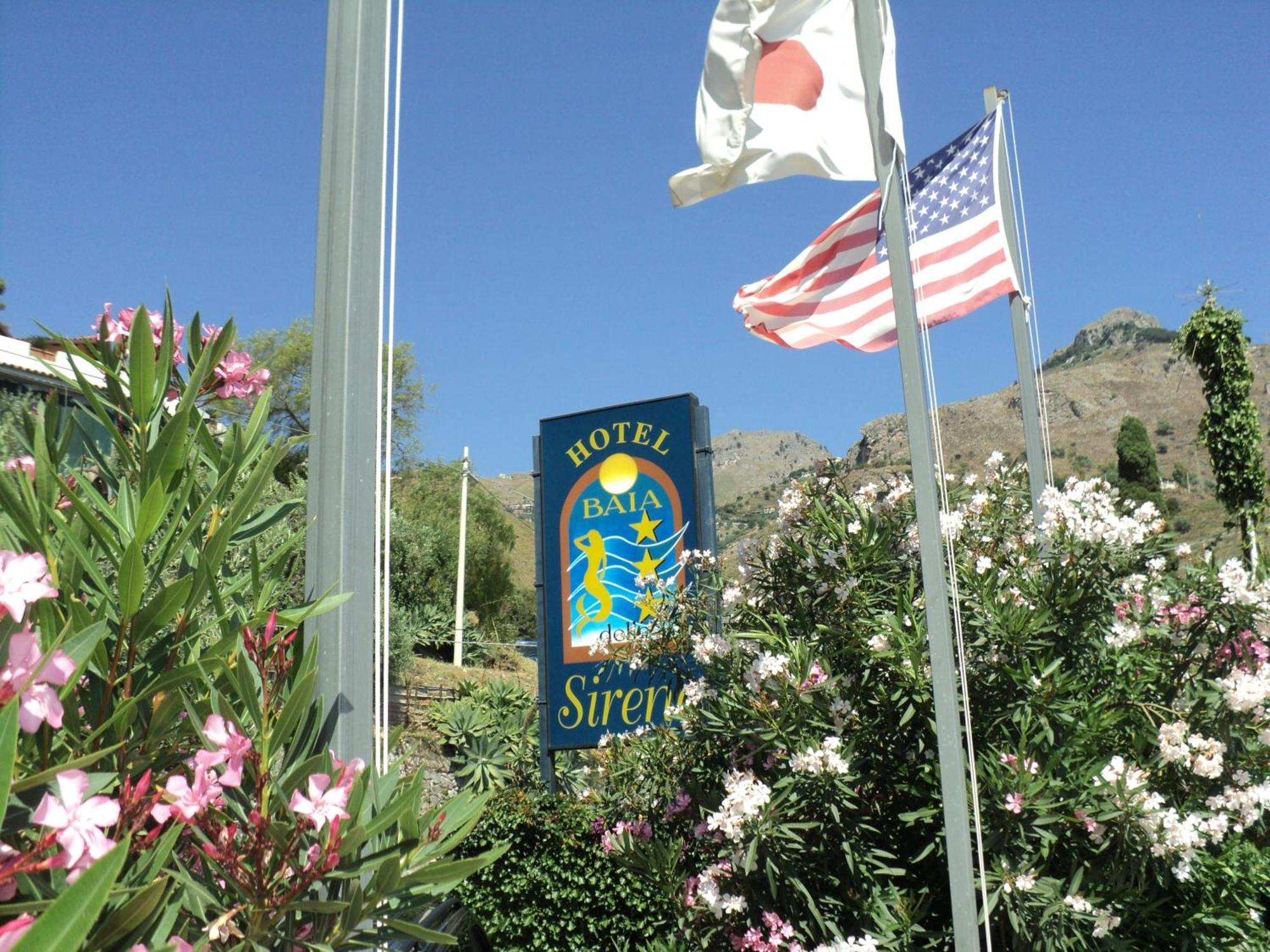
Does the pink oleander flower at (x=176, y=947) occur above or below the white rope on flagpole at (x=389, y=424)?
below

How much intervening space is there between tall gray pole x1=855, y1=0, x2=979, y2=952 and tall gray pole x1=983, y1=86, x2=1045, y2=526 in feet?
6.62

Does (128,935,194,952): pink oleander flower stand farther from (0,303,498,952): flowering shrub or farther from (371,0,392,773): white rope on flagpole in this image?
(371,0,392,773): white rope on flagpole

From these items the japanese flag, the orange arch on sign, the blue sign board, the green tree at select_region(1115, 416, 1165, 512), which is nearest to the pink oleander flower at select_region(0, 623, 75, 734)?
the japanese flag

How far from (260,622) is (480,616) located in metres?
34.7

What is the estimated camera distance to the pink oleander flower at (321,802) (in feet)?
Answer: 5.60

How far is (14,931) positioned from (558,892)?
26.1 ft

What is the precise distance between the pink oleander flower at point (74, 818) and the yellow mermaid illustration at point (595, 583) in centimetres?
922

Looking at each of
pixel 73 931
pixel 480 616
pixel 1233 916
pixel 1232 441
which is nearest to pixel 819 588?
pixel 1233 916

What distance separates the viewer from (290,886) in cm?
173

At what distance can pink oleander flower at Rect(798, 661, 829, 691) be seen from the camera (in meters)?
4.28

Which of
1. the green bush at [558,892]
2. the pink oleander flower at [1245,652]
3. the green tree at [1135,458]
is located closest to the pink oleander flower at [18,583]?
the pink oleander flower at [1245,652]

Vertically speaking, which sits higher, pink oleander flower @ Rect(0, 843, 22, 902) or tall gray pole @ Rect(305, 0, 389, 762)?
tall gray pole @ Rect(305, 0, 389, 762)

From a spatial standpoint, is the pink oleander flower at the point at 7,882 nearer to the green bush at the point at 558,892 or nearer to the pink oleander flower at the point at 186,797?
the pink oleander flower at the point at 186,797

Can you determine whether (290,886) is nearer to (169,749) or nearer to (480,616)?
(169,749)
